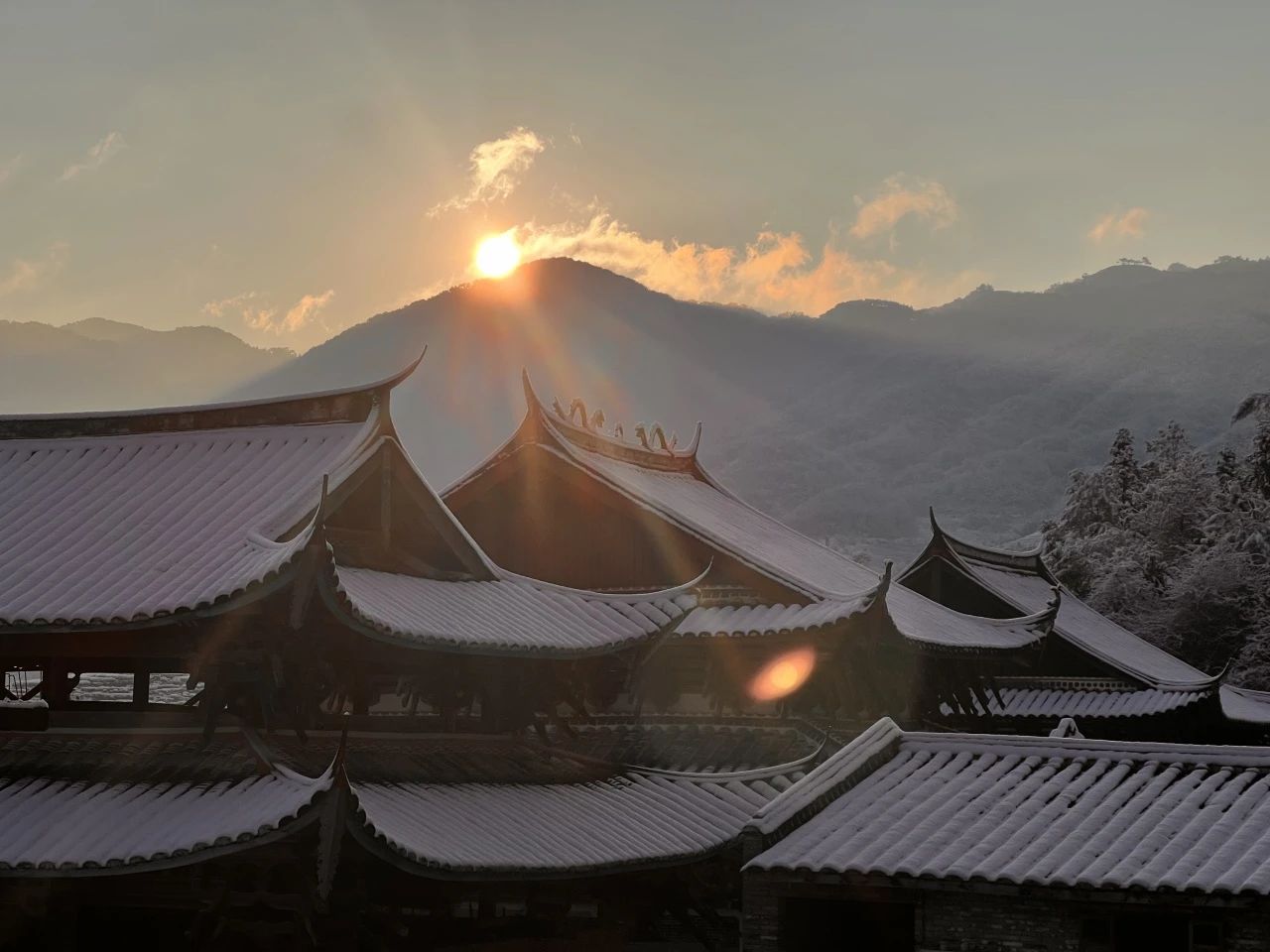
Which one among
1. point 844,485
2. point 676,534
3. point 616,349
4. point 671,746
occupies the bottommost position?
point 671,746

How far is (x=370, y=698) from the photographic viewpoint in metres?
16.3

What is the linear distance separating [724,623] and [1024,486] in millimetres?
137989

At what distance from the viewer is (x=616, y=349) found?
198250 millimetres

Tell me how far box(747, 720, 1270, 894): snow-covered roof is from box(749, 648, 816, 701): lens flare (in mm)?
6029

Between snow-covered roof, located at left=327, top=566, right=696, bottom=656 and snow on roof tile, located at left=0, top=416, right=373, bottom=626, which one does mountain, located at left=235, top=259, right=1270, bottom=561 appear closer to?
snow-covered roof, located at left=327, top=566, right=696, bottom=656

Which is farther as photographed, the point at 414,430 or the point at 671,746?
the point at 414,430

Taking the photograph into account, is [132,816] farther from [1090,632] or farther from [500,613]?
[1090,632]

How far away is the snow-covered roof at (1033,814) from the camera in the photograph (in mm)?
13648

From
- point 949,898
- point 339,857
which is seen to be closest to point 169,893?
point 339,857

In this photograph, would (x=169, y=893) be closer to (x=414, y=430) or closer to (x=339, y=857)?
(x=339, y=857)

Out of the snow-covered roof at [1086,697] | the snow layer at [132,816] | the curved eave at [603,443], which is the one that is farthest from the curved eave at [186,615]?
the snow-covered roof at [1086,697]

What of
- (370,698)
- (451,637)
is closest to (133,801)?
(370,698)

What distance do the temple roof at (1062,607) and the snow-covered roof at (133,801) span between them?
75.3 feet

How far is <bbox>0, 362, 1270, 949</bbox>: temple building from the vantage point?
1391 centimetres
